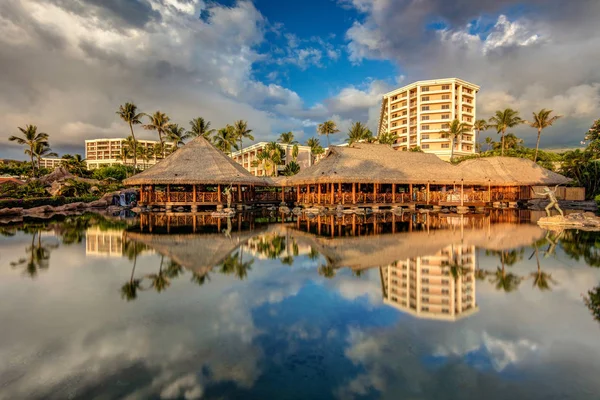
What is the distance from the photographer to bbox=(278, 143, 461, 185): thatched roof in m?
28.8

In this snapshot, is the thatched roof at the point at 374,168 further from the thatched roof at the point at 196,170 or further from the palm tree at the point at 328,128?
the palm tree at the point at 328,128

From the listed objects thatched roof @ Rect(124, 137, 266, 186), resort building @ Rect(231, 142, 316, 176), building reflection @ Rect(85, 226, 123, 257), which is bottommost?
building reflection @ Rect(85, 226, 123, 257)

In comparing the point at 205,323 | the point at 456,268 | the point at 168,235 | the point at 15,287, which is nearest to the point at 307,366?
the point at 205,323

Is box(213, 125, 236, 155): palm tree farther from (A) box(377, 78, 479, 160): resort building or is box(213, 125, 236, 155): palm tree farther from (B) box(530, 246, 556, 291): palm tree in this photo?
(B) box(530, 246, 556, 291): palm tree

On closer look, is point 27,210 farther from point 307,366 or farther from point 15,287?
point 307,366

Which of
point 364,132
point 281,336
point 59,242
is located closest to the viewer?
point 281,336

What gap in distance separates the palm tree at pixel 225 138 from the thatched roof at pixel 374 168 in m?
28.7

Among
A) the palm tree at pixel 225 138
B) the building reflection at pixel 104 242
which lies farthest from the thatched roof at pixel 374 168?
the palm tree at pixel 225 138

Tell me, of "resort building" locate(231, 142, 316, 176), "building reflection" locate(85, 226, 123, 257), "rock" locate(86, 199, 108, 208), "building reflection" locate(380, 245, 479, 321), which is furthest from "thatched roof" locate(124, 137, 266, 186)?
"resort building" locate(231, 142, 316, 176)

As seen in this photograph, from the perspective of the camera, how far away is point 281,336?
535 cm

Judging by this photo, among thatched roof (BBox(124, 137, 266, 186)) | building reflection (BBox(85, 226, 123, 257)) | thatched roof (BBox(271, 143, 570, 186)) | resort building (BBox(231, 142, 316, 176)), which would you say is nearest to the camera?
building reflection (BBox(85, 226, 123, 257))

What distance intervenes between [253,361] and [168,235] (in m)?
12.4

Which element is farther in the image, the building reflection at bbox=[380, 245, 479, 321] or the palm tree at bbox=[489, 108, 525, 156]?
the palm tree at bbox=[489, 108, 525, 156]

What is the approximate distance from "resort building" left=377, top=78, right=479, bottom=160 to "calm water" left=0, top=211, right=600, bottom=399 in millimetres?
59856
